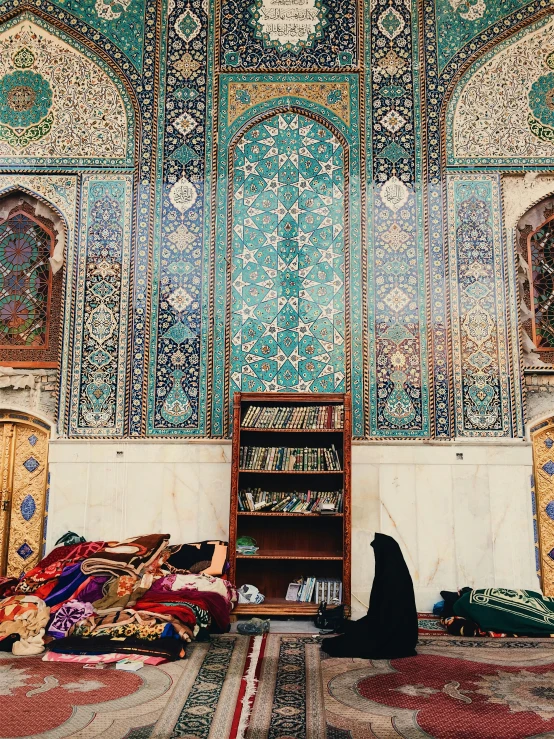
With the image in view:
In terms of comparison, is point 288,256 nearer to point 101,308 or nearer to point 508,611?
point 101,308

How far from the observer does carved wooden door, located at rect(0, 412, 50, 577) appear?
5988 millimetres

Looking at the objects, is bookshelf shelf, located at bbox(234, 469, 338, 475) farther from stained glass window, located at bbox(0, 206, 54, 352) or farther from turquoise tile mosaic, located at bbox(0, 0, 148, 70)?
turquoise tile mosaic, located at bbox(0, 0, 148, 70)

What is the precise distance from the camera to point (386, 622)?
409cm

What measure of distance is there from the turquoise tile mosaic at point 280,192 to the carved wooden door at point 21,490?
38 centimetres

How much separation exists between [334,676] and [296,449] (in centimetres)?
223

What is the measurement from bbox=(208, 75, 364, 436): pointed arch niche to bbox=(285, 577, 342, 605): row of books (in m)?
1.21

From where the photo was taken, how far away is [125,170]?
6.34 meters

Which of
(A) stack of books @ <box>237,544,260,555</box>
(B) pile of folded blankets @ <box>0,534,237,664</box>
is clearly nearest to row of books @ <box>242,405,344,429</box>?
(A) stack of books @ <box>237,544,260,555</box>

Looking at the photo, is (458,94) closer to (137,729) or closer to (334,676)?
Answer: (334,676)

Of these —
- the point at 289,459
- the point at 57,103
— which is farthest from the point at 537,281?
the point at 57,103

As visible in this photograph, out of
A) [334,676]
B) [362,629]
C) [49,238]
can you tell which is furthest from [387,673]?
[49,238]

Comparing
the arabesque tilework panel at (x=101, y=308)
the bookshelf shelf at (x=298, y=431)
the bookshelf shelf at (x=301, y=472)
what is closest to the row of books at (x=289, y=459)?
the bookshelf shelf at (x=301, y=472)

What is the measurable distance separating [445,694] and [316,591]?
2.21 meters

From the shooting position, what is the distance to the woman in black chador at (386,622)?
159 inches
